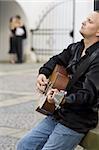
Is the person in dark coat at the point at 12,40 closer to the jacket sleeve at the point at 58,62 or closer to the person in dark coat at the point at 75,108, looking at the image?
the jacket sleeve at the point at 58,62

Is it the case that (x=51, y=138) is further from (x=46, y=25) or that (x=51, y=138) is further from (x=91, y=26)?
(x=46, y=25)

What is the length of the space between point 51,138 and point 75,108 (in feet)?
0.91

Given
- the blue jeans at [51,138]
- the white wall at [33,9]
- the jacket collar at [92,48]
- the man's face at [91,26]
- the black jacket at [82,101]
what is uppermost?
the white wall at [33,9]

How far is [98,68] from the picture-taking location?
2977 mm

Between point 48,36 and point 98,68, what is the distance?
50.4 ft

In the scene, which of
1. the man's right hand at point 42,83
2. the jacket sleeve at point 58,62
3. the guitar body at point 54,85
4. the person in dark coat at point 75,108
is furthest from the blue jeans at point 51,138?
the jacket sleeve at point 58,62

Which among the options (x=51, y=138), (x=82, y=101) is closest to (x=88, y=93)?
(x=82, y=101)

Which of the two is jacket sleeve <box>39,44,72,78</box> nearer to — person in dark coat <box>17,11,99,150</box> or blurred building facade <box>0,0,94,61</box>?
person in dark coat <box>17,11,99,150</box>

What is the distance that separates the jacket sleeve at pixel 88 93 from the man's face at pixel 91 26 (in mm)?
284

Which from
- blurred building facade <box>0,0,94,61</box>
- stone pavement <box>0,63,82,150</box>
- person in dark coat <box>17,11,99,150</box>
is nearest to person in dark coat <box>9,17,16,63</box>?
blurred building facade <box>0,0,94,61</box>

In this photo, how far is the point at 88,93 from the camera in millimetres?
2859

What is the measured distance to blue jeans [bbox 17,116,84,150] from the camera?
301cm

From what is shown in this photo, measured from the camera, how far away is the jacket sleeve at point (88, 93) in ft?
9.36

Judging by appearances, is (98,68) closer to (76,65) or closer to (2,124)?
(76,65)
